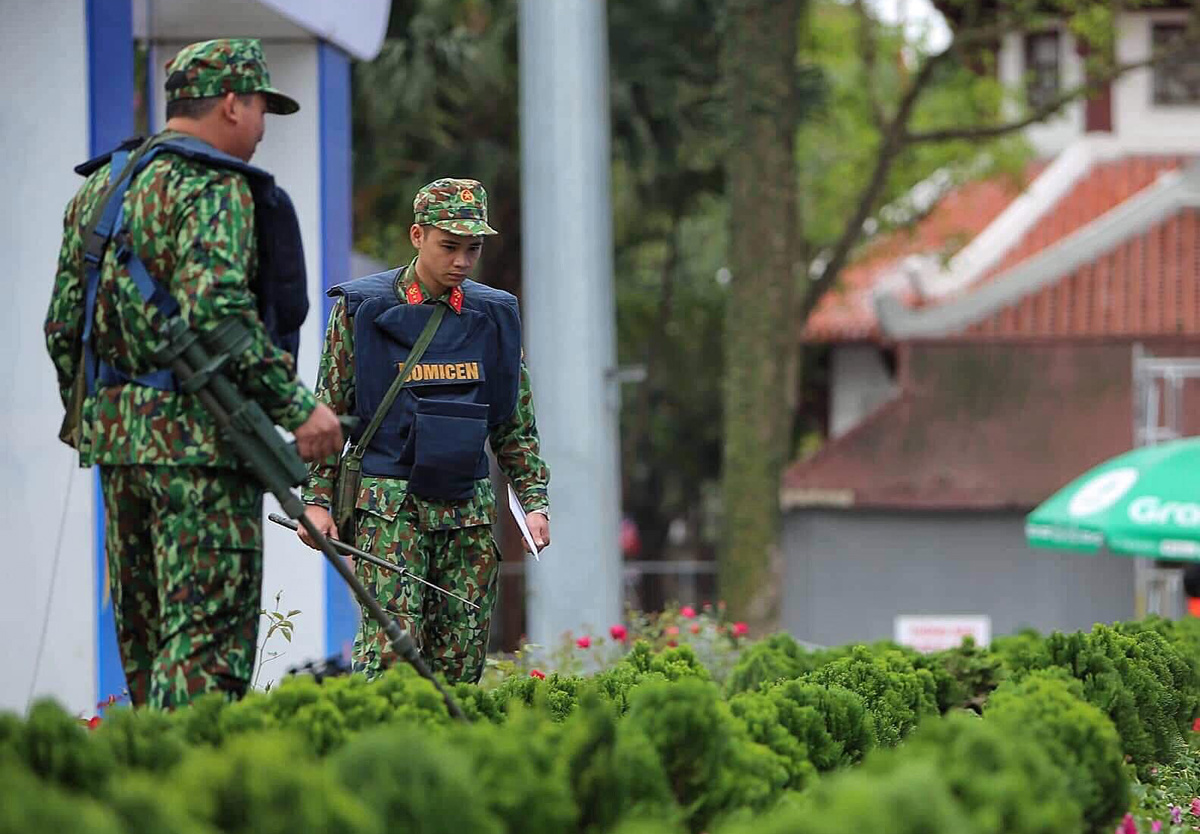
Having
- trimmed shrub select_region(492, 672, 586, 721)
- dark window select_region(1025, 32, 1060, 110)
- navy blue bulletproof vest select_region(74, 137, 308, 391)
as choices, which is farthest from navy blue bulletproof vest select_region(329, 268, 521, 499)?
dark window select_region(1025, 32, 1060, 110)

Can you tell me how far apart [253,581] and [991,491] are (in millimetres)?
20299

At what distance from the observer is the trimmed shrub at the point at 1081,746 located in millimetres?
3943

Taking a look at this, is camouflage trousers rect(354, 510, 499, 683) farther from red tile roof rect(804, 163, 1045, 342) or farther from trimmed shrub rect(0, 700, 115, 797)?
red tile roof rect(804, 163, 1045, 342)

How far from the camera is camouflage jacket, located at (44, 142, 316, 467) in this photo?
14.0 ft

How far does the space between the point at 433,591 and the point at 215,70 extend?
1.72 m

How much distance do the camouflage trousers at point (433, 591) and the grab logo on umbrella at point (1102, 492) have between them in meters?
9.66

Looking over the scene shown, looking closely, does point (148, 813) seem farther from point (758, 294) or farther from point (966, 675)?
point (758, 294)

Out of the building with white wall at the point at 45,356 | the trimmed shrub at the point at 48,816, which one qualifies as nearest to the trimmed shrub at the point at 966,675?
the building with white wall at the point at 45,356

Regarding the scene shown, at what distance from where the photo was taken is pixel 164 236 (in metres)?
4.33

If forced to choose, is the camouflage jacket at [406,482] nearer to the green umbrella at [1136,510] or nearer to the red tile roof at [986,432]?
the green umbrella at [1136,510]

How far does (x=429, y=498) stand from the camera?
5.43 m

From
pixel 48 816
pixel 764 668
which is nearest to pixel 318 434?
pixel 48 816

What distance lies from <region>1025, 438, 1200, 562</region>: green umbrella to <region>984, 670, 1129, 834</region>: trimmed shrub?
372 inches

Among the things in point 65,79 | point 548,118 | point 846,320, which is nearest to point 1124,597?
point 846,320
